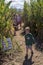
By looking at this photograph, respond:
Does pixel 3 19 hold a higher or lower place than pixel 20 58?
higher

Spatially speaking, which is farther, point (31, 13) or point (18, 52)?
point (31, 13)

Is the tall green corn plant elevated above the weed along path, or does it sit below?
above

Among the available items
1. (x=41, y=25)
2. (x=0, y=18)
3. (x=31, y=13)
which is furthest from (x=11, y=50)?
(x=31, y=13)

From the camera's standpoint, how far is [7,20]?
832 centimetres

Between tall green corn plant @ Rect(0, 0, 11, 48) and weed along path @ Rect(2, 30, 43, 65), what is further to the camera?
tall green corn plant @ Rect(0, 0, 11, 48)

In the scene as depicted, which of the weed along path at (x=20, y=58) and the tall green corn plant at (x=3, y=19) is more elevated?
the tall green corn plant at (x=3, y=19)

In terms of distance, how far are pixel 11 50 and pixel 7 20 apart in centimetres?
129

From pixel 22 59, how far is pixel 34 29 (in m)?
4.92

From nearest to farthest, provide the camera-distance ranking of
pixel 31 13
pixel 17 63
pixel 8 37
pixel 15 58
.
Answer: pixel 17 63 < pixel 15 58 < pixel 8 37 < pixel 31 13

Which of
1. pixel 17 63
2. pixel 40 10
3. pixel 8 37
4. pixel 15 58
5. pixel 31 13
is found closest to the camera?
pixel 17 63

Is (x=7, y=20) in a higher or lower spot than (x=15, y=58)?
higher

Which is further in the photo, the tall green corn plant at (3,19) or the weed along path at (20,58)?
the tall green corn plant at (3,19)

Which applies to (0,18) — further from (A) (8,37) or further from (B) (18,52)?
(B) (18,52)

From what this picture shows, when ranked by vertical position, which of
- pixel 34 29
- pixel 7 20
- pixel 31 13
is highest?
pixel 7 20
